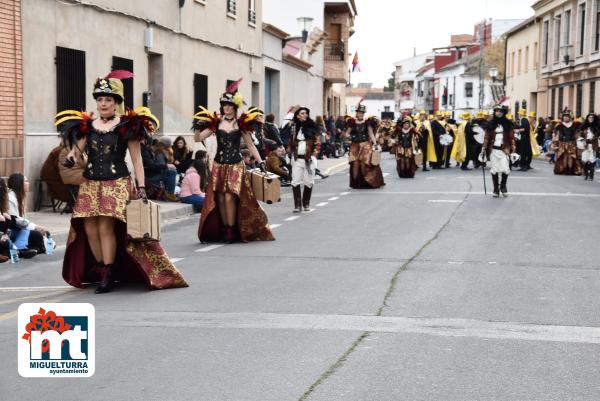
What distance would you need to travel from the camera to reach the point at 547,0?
54906mm

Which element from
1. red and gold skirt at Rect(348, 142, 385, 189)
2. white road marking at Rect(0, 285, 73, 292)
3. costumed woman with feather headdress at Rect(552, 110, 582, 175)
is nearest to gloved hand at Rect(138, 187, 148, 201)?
white road marking at Rect(0, 285, 73, 292)

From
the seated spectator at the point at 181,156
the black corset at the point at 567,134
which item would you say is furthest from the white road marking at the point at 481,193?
the black corset at the point at 567,134

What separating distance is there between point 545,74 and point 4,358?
51.5m

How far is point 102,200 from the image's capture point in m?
8.83

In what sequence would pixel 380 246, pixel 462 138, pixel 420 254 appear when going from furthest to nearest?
pixel 462 138, pixel 380 246, pixel 420 254

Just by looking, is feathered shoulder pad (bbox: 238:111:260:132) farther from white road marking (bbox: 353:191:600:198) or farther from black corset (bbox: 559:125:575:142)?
black corset (bbox: 559:125:575:142)

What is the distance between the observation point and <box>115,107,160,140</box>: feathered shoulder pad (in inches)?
349

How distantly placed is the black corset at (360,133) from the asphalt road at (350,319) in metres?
8.09

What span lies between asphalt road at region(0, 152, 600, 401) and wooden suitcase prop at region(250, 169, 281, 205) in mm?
602

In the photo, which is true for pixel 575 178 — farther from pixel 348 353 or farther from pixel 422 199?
pixel 348 353

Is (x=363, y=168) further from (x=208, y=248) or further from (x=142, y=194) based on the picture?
(x=142, y=194)

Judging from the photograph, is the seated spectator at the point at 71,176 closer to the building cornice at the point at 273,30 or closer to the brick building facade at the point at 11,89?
the brick building facade at the point at 11,89

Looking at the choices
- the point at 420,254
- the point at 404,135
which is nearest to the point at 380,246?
the point at 420,254

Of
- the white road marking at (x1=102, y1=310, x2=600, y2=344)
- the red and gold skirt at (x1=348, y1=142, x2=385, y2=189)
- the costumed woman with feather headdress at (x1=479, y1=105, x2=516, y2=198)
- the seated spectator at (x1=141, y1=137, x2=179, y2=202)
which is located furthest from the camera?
the red and gold skirt at (x1=348, y1=142, x2=385, y2=189)
